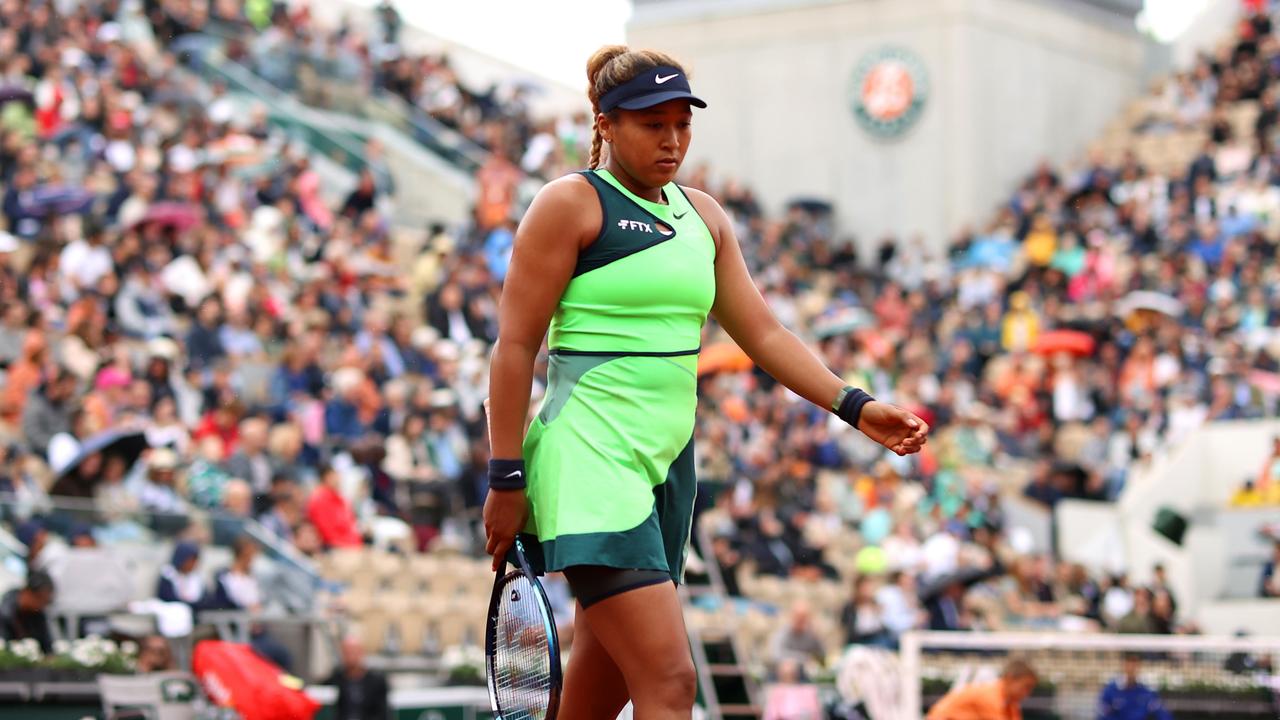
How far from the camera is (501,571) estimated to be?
4.80 m

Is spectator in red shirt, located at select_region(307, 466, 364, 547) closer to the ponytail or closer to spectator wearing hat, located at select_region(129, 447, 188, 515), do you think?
spectator wearing hat, located at select_region(129, 447, 188, 515)

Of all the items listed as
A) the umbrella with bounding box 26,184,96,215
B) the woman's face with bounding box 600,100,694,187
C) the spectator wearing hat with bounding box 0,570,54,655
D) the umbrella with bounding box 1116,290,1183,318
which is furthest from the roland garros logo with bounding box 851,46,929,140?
the woman's face with bounding box 600,100,694,187

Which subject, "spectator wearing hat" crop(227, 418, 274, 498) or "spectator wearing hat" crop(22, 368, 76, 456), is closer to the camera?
"spectator wearing hat" crop(22, 368, 76, 456)

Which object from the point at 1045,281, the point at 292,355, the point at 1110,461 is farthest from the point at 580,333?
the point at 1045,281

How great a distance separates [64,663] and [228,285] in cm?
604

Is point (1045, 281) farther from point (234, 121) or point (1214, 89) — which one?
point (234, 121)

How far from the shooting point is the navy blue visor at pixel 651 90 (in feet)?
15.2

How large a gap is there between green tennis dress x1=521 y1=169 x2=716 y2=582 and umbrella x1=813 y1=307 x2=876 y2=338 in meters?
19.7

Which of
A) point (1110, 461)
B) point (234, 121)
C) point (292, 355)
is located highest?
point (234, 121)

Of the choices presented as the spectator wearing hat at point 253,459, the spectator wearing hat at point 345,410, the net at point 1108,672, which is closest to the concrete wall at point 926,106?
the spectator wearing hat at point 345,410

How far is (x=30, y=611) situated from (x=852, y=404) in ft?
A: 24.3

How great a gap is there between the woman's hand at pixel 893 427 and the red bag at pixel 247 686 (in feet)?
20.5

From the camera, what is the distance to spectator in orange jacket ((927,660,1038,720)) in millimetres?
11398

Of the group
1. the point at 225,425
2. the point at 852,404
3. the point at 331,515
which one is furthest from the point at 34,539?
the point at 852,404
